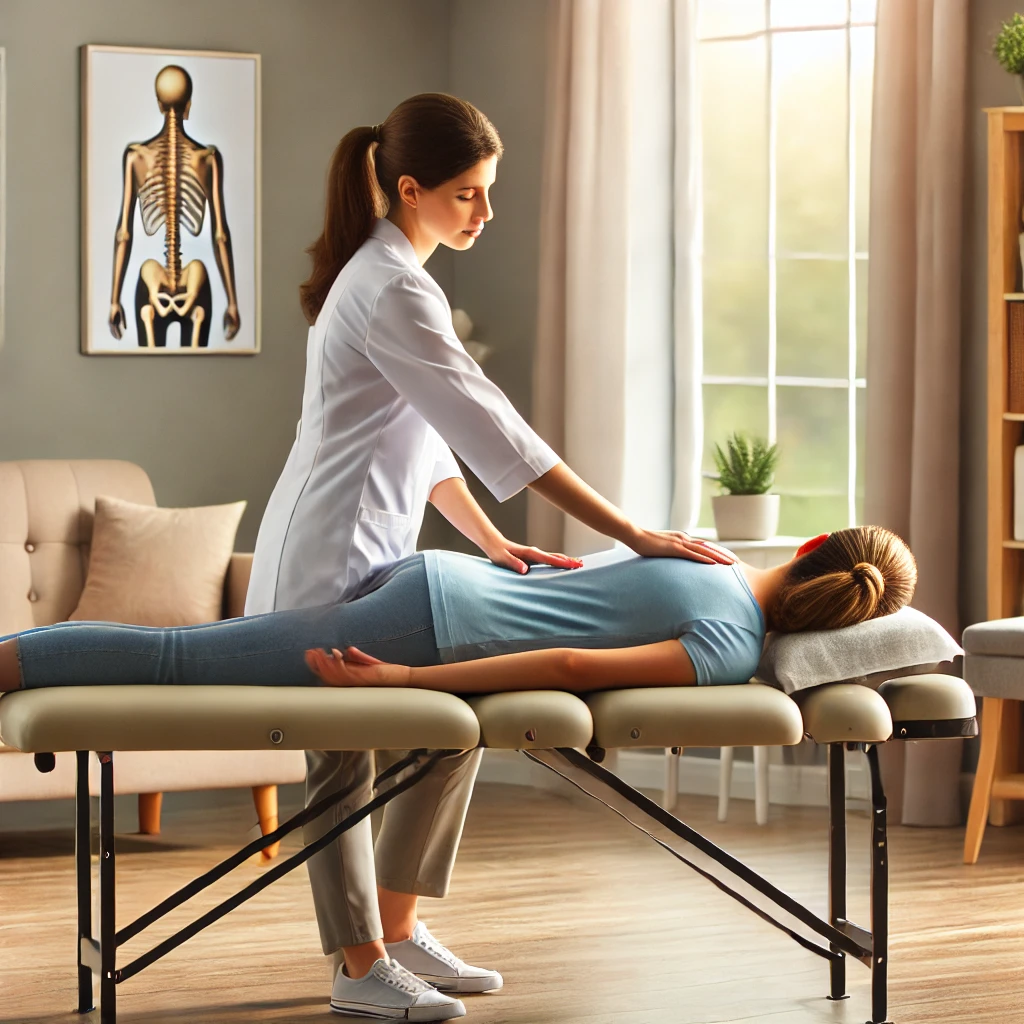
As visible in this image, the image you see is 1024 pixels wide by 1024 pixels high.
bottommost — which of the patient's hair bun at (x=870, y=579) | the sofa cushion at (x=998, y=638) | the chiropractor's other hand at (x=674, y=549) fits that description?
the sofa cushion at (x=998, y=638)

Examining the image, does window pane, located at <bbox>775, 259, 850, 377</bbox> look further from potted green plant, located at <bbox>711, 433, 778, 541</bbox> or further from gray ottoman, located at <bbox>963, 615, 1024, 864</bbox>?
gray ottoman, located at <bbox>963, 615, 1024, 864</bbox>

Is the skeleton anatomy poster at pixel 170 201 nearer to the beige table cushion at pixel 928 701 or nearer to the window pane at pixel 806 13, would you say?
the window pane at pixel 806 13

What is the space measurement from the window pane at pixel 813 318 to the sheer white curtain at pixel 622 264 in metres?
0.24

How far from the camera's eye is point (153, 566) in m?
3.70

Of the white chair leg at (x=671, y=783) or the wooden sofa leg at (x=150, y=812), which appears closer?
the wooden sofa leg at (x=150, y=812)

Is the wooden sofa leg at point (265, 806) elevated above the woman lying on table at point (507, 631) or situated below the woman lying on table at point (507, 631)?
below

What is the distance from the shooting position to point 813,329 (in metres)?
4.20

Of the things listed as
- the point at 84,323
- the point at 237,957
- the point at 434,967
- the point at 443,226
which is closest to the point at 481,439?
the point at 443,226

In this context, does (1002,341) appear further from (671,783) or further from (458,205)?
(458,205)

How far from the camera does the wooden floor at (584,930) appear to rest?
7.72 ft

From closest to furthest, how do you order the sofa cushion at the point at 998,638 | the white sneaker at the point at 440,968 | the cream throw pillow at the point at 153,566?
the white sneaker at the point at 440,968, the sofa cushion at the point at 998,638, the cream throw pillow at the point at 153,566

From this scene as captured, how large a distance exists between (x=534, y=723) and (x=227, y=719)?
39 cm

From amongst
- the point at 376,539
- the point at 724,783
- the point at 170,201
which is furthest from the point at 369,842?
the point at 170,201

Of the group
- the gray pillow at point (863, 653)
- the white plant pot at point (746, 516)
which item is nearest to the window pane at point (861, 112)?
the white plant pot at point (746, 516)
